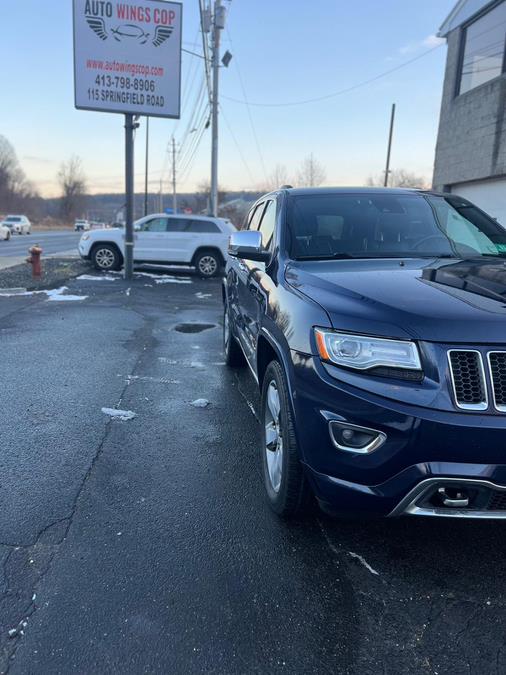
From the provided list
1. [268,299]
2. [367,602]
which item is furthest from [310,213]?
[367,602]

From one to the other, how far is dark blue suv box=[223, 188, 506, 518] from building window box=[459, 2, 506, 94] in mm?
11533

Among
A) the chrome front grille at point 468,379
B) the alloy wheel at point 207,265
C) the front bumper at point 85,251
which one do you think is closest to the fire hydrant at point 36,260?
the front bumper at point 85,251

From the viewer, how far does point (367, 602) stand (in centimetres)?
230

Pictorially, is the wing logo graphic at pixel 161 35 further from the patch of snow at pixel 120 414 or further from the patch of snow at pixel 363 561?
the patch of snow at pixel 363 561

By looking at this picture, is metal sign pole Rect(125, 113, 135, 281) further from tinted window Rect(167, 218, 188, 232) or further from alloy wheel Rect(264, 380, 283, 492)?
alloy wheel Rect(264, 380, 283, 492)

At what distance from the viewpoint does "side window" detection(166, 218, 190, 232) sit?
615 inches

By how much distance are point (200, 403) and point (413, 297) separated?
9.53 ft

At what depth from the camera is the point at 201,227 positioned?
15641 millimetres

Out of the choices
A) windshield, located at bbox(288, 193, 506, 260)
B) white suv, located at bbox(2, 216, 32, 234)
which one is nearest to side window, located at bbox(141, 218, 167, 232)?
windshield, located at bbox(288, 193, 506, 260)

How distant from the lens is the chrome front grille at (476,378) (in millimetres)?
2074

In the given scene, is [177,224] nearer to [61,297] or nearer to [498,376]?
[61,297]

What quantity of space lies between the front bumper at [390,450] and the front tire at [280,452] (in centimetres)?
24

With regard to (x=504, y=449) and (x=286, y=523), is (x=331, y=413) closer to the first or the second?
(x=504, y=449)

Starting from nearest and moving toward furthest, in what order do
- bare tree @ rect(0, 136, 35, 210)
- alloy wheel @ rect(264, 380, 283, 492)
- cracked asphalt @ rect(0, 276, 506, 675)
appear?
cracked asphalt @ rect(0, 276, 506, 675)
alloy wheel @ rect(264, 380, 283, 492)
bare tree @ rect(0, 136, 35, 210)
